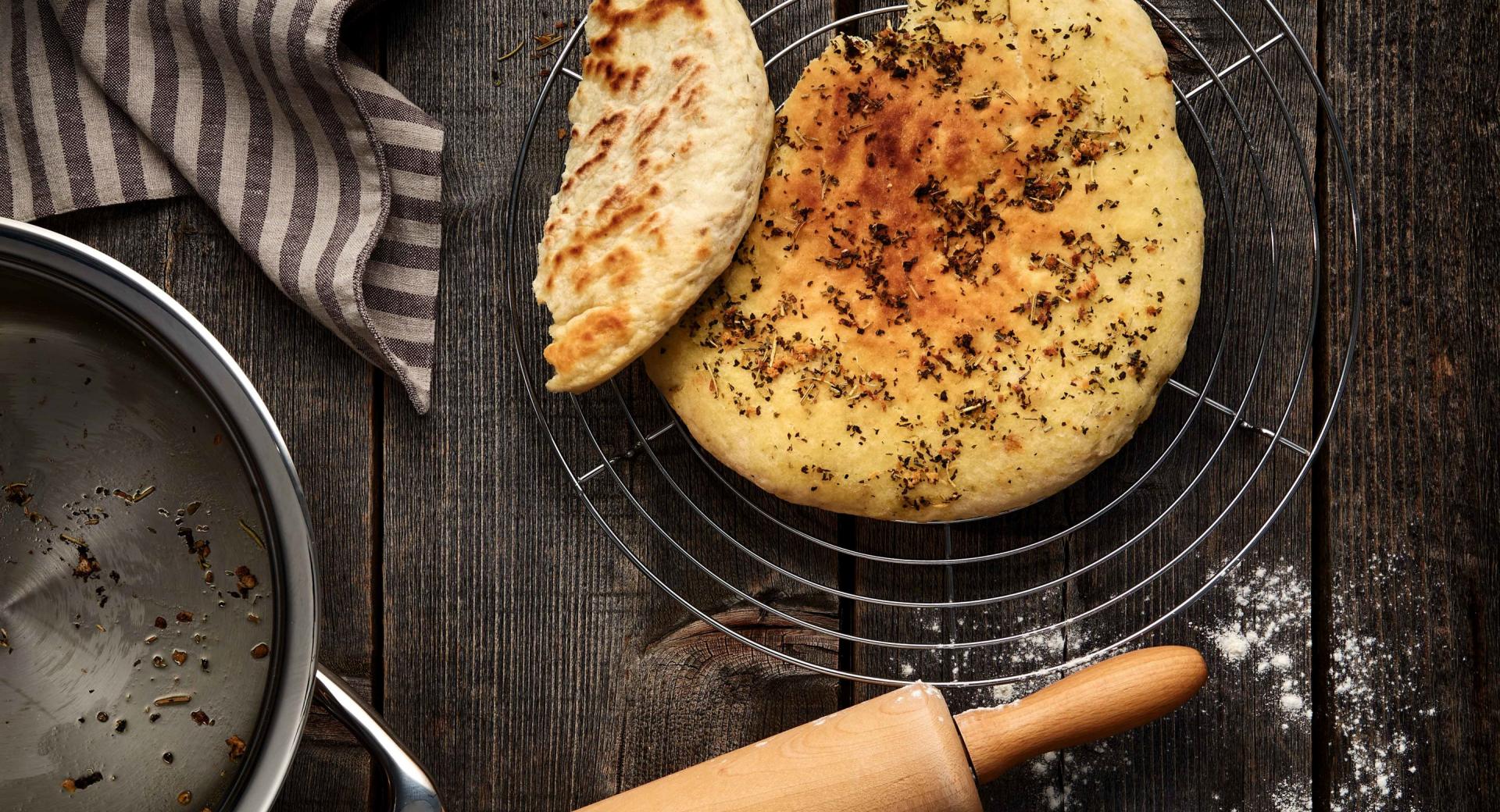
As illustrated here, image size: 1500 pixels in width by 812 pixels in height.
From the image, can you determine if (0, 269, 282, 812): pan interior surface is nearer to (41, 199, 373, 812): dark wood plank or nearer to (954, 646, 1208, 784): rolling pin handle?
(41, 199, 373, 812): dark wood plank

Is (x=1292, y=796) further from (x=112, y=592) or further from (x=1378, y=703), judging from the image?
(x=112, y=592)

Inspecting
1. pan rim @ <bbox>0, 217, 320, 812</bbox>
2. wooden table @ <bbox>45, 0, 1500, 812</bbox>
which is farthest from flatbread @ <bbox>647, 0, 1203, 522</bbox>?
pan rim @ <bbox>0, 217, 320, 812</bbox>

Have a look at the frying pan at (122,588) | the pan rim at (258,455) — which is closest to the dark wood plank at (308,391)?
the frying pan at (122,588)

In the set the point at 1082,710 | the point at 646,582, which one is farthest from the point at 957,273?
the point at 646,582

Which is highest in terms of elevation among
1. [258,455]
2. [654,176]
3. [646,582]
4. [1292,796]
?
[654,176]

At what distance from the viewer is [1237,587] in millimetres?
1830

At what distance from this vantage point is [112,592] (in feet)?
5.20

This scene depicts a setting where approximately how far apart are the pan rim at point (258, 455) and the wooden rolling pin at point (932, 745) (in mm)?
532

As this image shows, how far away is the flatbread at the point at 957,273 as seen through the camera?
1547 mm

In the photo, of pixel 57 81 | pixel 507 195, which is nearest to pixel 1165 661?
pixel 507 195

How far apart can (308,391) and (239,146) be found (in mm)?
479

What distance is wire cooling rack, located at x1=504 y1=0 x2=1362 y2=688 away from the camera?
1811 mm

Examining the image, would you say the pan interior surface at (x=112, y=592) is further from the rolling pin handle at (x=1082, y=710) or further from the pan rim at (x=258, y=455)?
the rolling pin handle at (x=1082, y=710)

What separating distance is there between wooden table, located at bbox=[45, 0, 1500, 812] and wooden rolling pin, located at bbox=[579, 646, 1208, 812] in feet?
1.20
